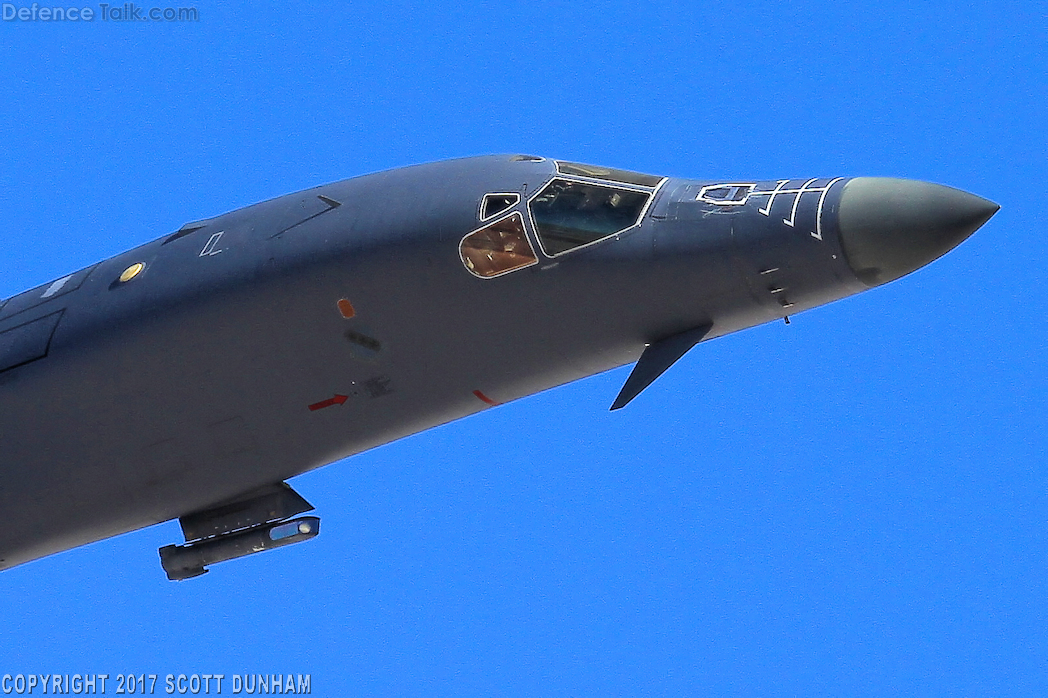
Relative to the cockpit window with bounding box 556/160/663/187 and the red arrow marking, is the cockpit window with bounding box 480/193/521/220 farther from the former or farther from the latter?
the red arrow marking

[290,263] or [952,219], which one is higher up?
[290,263]

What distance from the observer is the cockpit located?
68.9 feet

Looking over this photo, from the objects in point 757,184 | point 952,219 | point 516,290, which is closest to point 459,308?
point 516,290

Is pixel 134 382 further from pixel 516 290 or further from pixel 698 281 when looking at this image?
pixel 698 281

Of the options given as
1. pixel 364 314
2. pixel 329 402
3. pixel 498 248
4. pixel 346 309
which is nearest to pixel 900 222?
pixel 498 248

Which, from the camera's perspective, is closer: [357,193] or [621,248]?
[621,248]

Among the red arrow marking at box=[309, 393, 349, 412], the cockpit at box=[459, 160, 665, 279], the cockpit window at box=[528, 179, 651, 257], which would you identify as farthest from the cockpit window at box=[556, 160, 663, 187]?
the red arrow marking at box=[309, 393, 349, 412]

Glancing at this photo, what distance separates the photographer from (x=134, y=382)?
23172mm

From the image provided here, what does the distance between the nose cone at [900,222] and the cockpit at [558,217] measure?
2.52m

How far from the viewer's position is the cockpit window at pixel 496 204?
21.3m

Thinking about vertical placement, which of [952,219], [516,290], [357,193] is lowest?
[952,219]

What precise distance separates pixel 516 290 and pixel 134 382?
5.28 metres

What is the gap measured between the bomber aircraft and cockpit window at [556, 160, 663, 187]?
0.06 meters

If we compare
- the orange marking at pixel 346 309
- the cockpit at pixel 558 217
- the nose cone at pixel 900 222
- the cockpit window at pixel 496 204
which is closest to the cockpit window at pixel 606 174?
Answer: the cockpit at pixel 558 217
